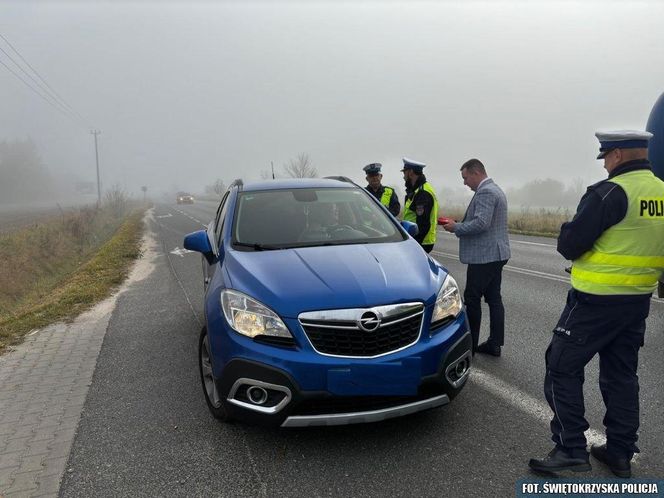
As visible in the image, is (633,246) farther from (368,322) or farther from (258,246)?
(258,246)

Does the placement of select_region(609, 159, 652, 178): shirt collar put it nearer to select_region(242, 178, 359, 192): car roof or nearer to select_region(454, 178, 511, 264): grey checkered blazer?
select_region(454, 178, 511, 264): grey checkered blazer

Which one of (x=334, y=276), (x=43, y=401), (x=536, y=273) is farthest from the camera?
(x=536, y=273)

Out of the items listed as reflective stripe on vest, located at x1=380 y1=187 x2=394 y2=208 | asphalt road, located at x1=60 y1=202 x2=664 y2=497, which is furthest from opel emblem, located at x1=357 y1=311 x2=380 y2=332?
reflective stripe on vest, located at x1=380 y1=187 x2=394 y2=208

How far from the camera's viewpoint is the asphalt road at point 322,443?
8.32 feet

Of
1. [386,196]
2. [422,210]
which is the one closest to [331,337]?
[422,210]

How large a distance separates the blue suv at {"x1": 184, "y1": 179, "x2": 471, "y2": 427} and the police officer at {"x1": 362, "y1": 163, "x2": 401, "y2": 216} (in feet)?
12.7

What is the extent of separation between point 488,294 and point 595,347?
1838 mm

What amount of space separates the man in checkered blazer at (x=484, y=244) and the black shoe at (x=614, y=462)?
165 centimetres

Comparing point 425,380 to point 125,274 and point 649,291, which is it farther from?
point 125,274

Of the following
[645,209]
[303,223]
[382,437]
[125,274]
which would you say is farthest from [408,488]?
[125,274]

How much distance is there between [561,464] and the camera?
2555 mm

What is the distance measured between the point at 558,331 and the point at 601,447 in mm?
768

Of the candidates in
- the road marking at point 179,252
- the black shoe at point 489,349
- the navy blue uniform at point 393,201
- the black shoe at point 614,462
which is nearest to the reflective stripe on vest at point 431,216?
the black shoe at point 489,349

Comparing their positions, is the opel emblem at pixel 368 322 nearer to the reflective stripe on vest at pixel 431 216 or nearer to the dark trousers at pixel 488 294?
the dark trousers at pixel 488 294
